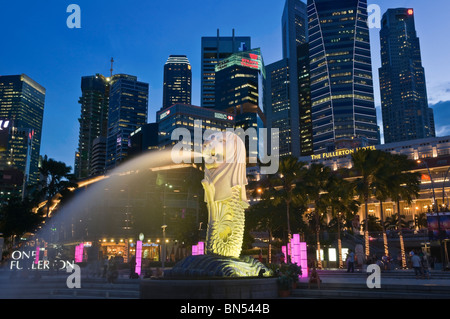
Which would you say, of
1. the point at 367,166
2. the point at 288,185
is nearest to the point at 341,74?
the point at 288,185

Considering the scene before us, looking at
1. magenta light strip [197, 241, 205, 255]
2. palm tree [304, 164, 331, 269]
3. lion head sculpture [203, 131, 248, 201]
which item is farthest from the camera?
palm tree [304, 164, 331, 269]

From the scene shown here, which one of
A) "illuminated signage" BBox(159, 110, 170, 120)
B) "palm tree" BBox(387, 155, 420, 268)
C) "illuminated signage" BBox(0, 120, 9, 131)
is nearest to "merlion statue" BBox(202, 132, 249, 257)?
"palm tree" BBox(387, 155, 420, 268)

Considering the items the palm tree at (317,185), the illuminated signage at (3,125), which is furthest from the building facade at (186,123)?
the palm tree at (317,185)

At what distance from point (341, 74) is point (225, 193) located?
168154 mm

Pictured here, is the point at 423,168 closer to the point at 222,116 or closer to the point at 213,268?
the point at 213,268

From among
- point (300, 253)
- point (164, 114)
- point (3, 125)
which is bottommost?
point (300, 253)

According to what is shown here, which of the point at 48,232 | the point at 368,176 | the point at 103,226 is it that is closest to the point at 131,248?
the point at 103,226

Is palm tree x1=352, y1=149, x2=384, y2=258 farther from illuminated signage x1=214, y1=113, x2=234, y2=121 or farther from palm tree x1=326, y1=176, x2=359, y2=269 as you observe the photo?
illuminated signage x1=214, y1=113, x2=234, y2=121

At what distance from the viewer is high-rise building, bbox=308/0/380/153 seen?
173m

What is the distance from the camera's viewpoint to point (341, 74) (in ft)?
575

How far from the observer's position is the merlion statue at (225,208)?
59.9 feet

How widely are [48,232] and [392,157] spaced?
1625 inches
